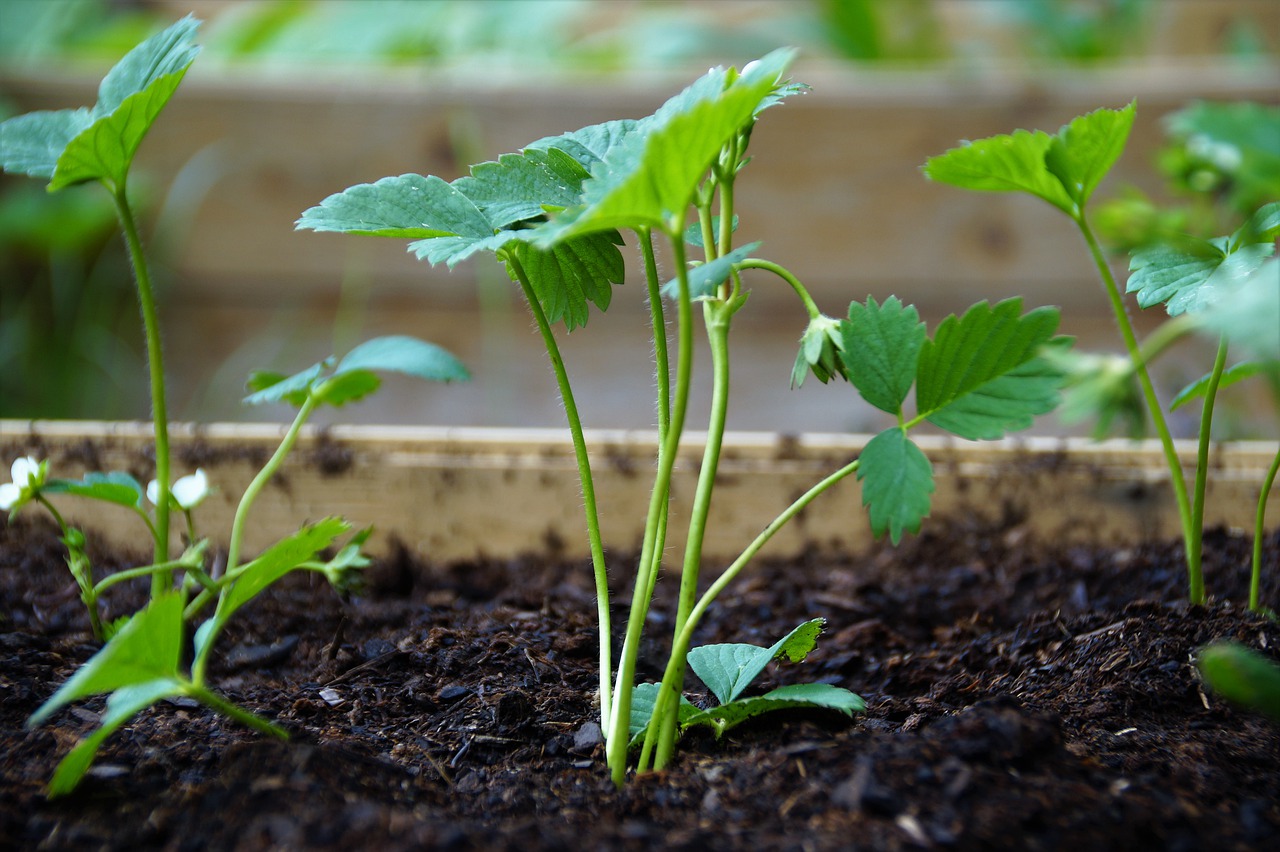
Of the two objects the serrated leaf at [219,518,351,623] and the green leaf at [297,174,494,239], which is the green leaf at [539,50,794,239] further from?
the serrated leaf at [219,518,351,623]

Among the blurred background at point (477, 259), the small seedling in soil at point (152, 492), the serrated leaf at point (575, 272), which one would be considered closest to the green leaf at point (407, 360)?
the small seedling in soil at point (152, 492)

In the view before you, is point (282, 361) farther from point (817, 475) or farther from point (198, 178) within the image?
point (817, 475)

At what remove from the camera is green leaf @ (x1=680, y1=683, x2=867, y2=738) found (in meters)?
0.51

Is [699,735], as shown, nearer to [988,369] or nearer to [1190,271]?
[988,369]

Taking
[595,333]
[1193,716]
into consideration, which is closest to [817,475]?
[1193,716]

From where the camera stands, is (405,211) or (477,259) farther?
(477,259)

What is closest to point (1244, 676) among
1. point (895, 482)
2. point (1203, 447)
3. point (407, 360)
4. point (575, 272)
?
point (895, 482)

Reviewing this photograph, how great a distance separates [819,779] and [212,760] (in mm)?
308

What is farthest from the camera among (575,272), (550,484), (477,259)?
(477,259)

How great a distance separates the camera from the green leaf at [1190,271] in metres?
0.55

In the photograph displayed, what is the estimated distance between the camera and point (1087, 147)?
596mm

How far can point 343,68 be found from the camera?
1.89 m

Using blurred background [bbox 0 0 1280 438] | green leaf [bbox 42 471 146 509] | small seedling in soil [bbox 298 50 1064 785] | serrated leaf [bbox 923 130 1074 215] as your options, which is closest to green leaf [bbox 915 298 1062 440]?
small seedling in soil [bbox 298 50 1064 785]

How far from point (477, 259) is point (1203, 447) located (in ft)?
4.01
